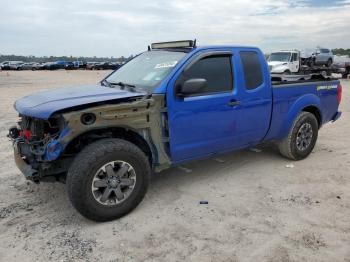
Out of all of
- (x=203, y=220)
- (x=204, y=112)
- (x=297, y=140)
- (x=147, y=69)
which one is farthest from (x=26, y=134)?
(x=297, y=140)

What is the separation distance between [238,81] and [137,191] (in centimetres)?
200

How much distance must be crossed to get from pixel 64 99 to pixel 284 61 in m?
20.3

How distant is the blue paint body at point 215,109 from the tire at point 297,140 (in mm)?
135

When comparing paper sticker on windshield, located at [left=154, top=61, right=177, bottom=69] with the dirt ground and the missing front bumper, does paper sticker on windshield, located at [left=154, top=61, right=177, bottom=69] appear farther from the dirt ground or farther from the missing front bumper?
the missing front bumper

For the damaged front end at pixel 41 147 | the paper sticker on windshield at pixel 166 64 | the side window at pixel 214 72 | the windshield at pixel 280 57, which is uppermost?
→ the windshield at pixel 280 57

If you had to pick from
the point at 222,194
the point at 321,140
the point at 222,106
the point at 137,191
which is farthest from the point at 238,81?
the point at 321,140

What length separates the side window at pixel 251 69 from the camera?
16.1ft

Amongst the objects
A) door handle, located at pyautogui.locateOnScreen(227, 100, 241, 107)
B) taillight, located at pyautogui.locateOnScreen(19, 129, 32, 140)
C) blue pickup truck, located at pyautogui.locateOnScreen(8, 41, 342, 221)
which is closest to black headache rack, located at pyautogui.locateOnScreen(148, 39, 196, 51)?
blue pickup truck, located at pyautogui.locateOnScreen(8, 41, 342, 221)

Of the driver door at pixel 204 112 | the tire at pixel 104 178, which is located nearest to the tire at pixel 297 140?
the driver door at pixel 204 112

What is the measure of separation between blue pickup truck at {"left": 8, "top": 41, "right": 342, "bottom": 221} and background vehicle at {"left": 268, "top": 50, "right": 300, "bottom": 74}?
17.1 meters

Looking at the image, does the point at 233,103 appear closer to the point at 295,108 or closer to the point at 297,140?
the point at 295,108

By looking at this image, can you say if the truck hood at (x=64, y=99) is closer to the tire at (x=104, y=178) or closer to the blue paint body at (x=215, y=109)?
the blue paint body at (x=215, y=109)

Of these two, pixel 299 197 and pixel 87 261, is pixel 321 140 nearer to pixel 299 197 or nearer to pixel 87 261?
pixel 299 197

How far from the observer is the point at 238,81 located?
478cm
